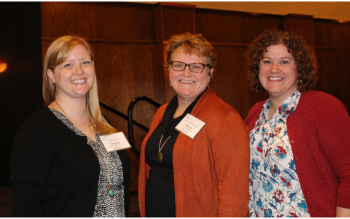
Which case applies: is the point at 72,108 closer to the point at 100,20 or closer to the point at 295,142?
the point at 295,142

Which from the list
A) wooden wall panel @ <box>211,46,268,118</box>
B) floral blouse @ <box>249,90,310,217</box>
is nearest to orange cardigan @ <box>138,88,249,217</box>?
floral blouse @ <box>249,90,310,217</box>

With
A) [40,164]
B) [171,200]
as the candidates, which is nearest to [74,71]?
[40,164]

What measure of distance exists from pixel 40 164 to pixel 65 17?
13.9 ft

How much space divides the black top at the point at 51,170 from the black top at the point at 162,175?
0.37 metres

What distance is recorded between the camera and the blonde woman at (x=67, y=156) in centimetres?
144

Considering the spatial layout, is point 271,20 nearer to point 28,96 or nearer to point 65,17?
point 65,17

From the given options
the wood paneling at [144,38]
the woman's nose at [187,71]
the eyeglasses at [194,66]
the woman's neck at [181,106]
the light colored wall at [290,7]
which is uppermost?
the light colored wall at [290,7]

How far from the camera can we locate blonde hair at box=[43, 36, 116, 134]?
5.60ft

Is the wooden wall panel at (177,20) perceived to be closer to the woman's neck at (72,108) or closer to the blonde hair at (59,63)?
the blonde hair at (59,63)

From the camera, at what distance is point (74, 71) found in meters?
1.74

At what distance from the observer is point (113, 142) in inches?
72.4

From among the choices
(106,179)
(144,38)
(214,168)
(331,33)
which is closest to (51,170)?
(106,179)

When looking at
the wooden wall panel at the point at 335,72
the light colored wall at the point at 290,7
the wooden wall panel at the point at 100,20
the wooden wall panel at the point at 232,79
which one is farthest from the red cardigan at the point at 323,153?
the wooden wall panel at the point at 335,72

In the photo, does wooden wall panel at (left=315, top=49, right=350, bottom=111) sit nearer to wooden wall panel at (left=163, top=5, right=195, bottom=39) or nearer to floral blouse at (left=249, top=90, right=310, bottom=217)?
wooden wall panel at (left=163, top=5, right=195, bottom=39)
